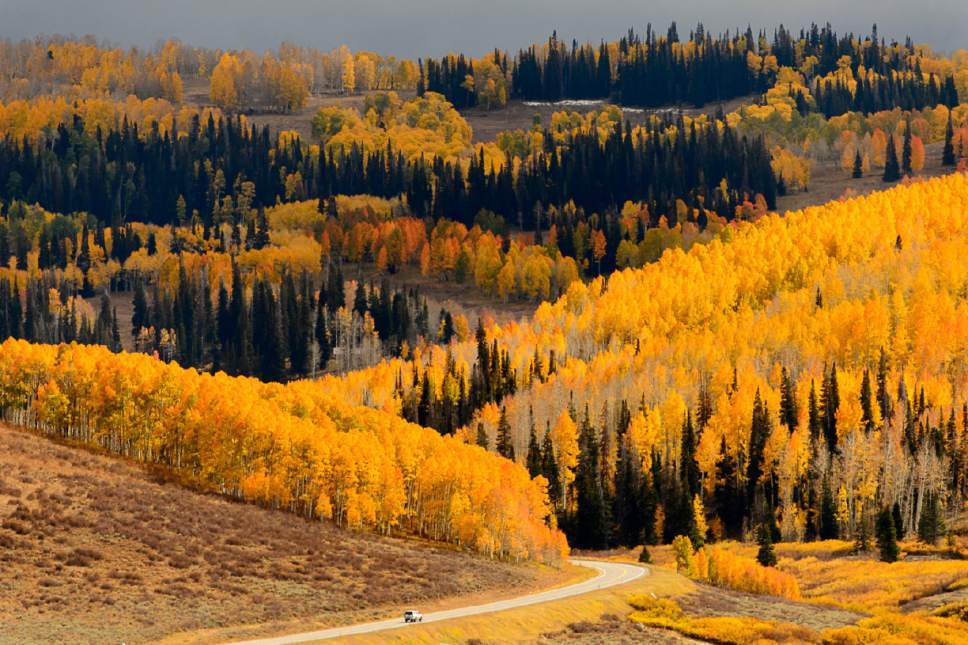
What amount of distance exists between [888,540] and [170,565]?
78.0m

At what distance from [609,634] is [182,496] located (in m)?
55.2

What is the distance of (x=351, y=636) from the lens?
97062mm

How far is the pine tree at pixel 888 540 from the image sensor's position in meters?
151

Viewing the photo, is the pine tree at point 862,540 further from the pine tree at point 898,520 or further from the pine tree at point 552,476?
the pine tree at point 552,476

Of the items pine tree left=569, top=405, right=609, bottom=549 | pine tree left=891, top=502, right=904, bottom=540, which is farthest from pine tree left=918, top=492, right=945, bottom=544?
pine tree left=569, top=405, right=609, bottom=549

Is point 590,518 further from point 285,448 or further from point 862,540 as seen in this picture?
point 285,448

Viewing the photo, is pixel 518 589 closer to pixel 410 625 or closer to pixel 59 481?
pixel 410 625

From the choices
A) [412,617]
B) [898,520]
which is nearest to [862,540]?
[898,520]

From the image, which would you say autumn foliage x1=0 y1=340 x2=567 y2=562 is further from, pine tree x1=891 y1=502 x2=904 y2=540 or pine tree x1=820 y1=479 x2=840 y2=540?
pine tree x1=891 y1=502 x2=904 y2=540

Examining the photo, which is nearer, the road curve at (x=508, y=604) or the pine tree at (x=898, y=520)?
the road curve at (x=508, y=604)

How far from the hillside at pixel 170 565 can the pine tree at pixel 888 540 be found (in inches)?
1567

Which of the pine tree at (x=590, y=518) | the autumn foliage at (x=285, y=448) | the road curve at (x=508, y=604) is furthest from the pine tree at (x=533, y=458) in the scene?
the road curve at (x=508, y=604)

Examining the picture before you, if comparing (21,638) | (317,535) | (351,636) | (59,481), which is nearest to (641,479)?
(317,535)

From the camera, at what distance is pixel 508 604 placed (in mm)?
115500
